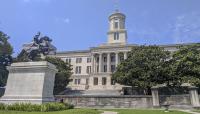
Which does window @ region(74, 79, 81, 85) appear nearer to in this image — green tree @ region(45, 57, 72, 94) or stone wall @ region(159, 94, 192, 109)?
green tree @ region(45, 57, 72, 94)

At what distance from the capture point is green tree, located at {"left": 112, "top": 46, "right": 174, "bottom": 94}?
117 ft

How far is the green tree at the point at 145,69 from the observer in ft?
117

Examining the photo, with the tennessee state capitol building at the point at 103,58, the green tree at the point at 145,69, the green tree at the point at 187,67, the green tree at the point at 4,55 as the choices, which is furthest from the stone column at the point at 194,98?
the tennessee state capitol building at the point at 103,58

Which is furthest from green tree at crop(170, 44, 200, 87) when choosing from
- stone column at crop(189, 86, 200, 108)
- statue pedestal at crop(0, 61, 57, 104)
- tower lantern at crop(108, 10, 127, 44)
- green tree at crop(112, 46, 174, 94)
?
tower lantern at crop(108, 10, 127, 44)

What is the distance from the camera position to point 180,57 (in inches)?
1382

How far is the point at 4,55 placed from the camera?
4397 centimetres

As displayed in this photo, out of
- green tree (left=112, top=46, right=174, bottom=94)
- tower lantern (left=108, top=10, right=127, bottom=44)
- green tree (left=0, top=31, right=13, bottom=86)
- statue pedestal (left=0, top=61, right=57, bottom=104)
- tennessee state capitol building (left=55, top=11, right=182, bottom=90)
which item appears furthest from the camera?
tower lantern (left=108, top=10, right=127, bottom=44)

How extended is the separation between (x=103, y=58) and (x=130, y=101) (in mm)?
49993

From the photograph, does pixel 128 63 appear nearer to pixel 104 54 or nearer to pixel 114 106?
pixel 114 106

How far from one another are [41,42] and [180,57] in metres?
25.7

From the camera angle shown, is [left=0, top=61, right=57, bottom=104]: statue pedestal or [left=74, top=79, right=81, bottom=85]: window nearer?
[left=0, top=61, right=57, bottom=104]: statue pedestal

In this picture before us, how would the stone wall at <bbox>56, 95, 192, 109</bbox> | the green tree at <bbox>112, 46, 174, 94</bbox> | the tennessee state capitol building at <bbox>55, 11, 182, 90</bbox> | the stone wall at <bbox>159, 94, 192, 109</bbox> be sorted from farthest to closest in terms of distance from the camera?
A: the tennessee state capitol building at <bbox>55, 11, 182, 90</bbox>, the green tree at <bbox>112, 46, 174, 94</bbox>, the stone wall at <bbox>56, 95, 192, 109</bbox>, the stone wall at <bbox>159, 94, 192, 109</bbox>

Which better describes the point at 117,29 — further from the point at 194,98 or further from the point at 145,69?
the point at 194,98

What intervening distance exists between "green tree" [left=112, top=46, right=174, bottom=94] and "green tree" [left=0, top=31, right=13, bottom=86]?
955 inches
